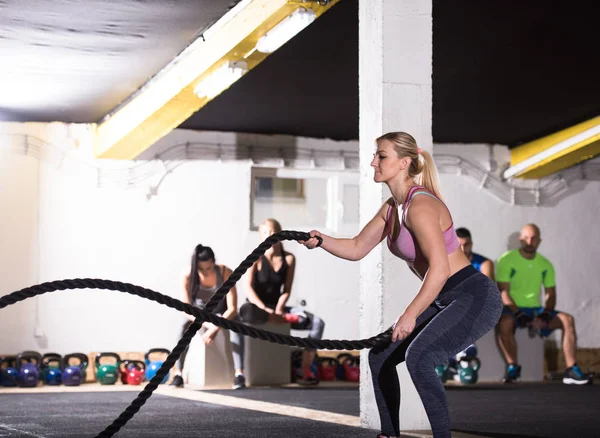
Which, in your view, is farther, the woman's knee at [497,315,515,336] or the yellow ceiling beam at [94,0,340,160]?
the woman's knee at [497,315,515,336]

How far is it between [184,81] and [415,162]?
4.64 meters

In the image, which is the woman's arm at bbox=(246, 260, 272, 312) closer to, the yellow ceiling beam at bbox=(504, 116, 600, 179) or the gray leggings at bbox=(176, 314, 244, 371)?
the gray leggings at bbox=(176, 314, 244, 371)

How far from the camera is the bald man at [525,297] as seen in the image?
10031mm

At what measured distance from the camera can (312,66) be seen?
8211 mm

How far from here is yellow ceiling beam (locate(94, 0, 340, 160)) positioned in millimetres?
6785

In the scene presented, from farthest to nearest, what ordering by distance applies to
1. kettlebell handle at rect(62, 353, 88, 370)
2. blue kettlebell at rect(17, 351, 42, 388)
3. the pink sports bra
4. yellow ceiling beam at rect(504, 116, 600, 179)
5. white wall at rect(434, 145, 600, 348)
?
white wall at rect(434, 145, 600, 348) → yellow ceiling beam at rect(504, 116, 600, 179) → kettlebell handle at rect(62, 353, 88, 370) → blue kettlebell at rect(17, 351, 42, 388) → the pink sports bra

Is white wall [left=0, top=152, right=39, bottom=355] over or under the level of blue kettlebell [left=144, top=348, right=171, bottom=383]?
over

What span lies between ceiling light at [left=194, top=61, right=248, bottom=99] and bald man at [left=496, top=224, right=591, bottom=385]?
149 inches

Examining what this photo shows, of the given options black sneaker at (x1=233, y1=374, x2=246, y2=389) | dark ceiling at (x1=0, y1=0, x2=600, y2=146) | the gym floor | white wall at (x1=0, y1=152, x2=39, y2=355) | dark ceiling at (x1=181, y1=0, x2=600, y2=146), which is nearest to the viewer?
the gym floor

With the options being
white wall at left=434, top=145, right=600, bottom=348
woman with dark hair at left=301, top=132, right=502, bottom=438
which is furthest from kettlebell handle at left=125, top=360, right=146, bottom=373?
woman with dark hair at left=301, top=132, right=502, bottom=438

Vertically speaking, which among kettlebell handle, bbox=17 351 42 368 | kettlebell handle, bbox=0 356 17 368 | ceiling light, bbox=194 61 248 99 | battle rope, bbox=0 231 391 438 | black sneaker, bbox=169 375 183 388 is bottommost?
black sneaker, bbox=169 375 183 388

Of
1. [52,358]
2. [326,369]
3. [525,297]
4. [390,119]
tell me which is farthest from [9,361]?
[390,119]

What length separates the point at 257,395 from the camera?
7863mm

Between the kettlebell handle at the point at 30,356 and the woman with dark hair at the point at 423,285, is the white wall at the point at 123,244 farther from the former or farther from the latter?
the woman with dark hair at the point at 423,285
